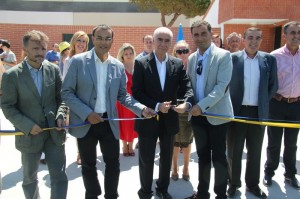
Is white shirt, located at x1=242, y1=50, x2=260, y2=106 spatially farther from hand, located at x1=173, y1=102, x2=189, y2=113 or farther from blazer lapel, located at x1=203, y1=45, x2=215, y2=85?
hand, located at x1=173, y1=102, x2=189, y2=113

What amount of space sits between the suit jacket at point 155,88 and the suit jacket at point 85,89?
23 cm

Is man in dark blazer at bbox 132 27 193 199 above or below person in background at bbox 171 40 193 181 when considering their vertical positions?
above

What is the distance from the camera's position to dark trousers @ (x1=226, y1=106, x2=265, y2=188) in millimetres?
4090

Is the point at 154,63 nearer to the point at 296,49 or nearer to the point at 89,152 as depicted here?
the point at 89,152

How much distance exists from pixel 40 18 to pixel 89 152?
89.0 feet

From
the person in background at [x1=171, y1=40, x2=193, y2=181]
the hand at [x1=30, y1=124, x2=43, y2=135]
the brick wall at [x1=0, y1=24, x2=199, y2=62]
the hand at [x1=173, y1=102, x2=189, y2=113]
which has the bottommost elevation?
the person in background at [x1=171, y1=40, x2=193, y2=181]

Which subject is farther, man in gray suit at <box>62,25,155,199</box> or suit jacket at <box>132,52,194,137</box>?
suit jacket at <box>132,52,194,137</box>

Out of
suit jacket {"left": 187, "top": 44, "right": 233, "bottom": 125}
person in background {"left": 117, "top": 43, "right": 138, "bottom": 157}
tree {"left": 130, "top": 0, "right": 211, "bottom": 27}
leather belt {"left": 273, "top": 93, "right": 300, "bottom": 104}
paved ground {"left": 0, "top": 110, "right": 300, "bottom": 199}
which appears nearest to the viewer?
suit jacket {"left": 187, "top": 44, "right": 233, "bottom": 125}

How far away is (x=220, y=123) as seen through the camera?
3.67 metres

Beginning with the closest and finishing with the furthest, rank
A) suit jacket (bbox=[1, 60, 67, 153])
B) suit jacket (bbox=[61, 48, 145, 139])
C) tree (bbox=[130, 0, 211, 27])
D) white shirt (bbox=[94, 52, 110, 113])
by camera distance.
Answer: suit jacket (bbox=[1, 60, 67, 153]) → suit jacket (bbox=[61, 48, 145, 139]) → white shirt (bbox=[94, 52, 110, 113]) → tree (bbox=[130, 0, 211, 27])

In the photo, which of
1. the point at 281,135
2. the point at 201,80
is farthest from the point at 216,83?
the point at 281,135

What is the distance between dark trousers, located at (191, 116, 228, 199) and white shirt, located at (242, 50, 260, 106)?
0.55 meters

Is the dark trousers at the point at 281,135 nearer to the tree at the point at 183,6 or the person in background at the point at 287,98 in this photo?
the person in background at the point at 287,98

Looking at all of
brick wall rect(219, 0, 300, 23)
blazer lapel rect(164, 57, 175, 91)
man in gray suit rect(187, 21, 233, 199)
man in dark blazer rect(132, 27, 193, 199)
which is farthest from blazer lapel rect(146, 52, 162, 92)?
brick wall rect(219, 0, 300, 23)
